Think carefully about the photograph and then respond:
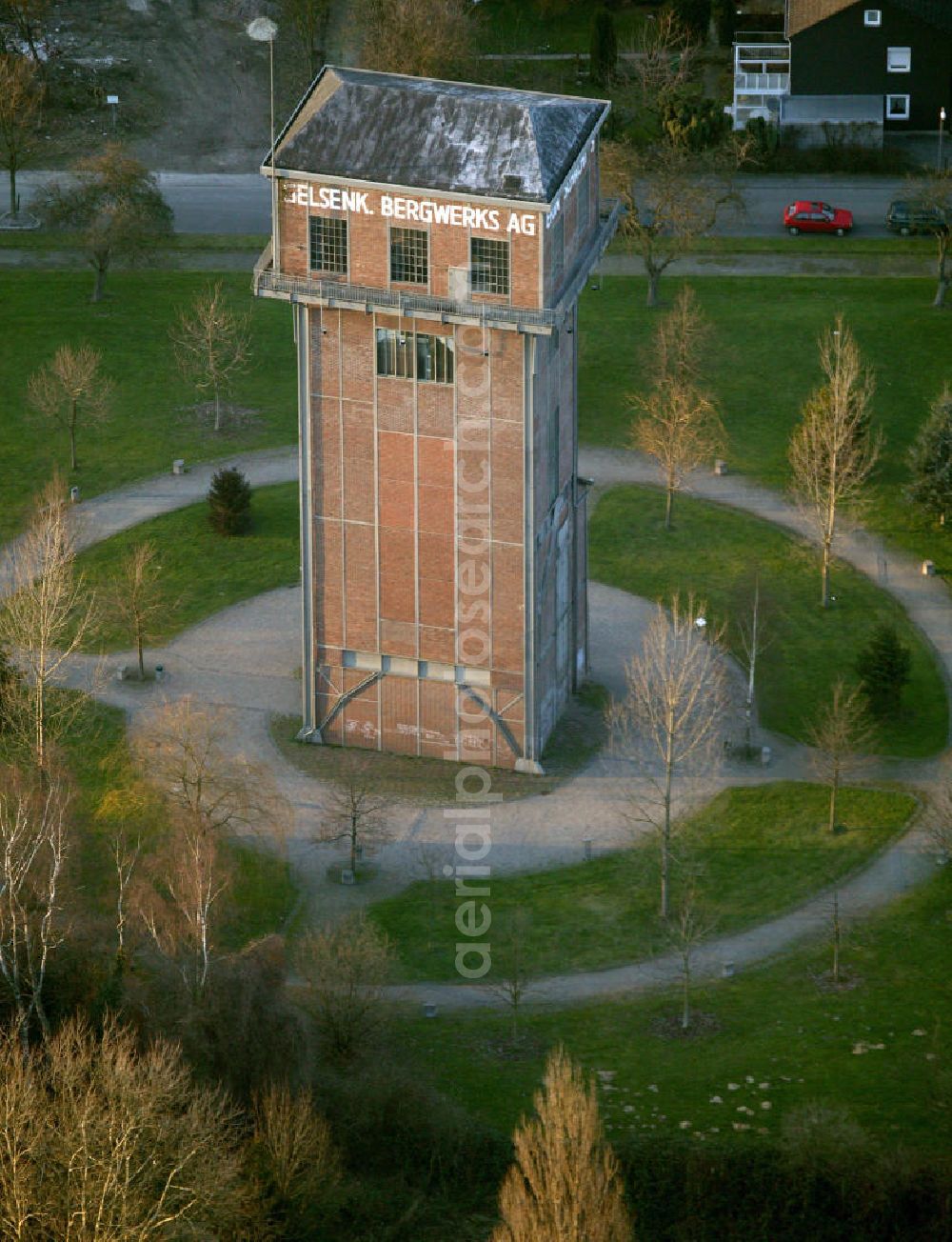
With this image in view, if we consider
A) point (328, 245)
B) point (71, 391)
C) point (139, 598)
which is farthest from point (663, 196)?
point (328, 245)

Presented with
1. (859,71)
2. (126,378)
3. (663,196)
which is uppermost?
(859,71)

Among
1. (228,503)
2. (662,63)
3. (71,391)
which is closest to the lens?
(228,503)

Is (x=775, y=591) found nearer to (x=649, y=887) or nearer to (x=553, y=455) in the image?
(x=553, y=455)

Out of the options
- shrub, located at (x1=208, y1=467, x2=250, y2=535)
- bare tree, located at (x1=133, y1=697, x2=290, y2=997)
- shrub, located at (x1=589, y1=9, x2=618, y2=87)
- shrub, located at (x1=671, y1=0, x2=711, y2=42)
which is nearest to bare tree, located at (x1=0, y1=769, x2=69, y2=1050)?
bare tree, located at (x1=133, y1=697, x2=290, y2=997)

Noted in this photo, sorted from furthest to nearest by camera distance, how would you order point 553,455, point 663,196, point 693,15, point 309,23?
point 693,15
point 309,23
point 663,196
point 553,455

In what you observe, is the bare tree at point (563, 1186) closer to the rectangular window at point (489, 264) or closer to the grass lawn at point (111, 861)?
the grass lawn at point (111, 861)

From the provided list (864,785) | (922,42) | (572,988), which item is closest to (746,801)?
(864,785)

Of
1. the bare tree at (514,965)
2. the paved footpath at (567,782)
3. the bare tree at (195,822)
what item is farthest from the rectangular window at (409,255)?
the bare tree at (514,965)
